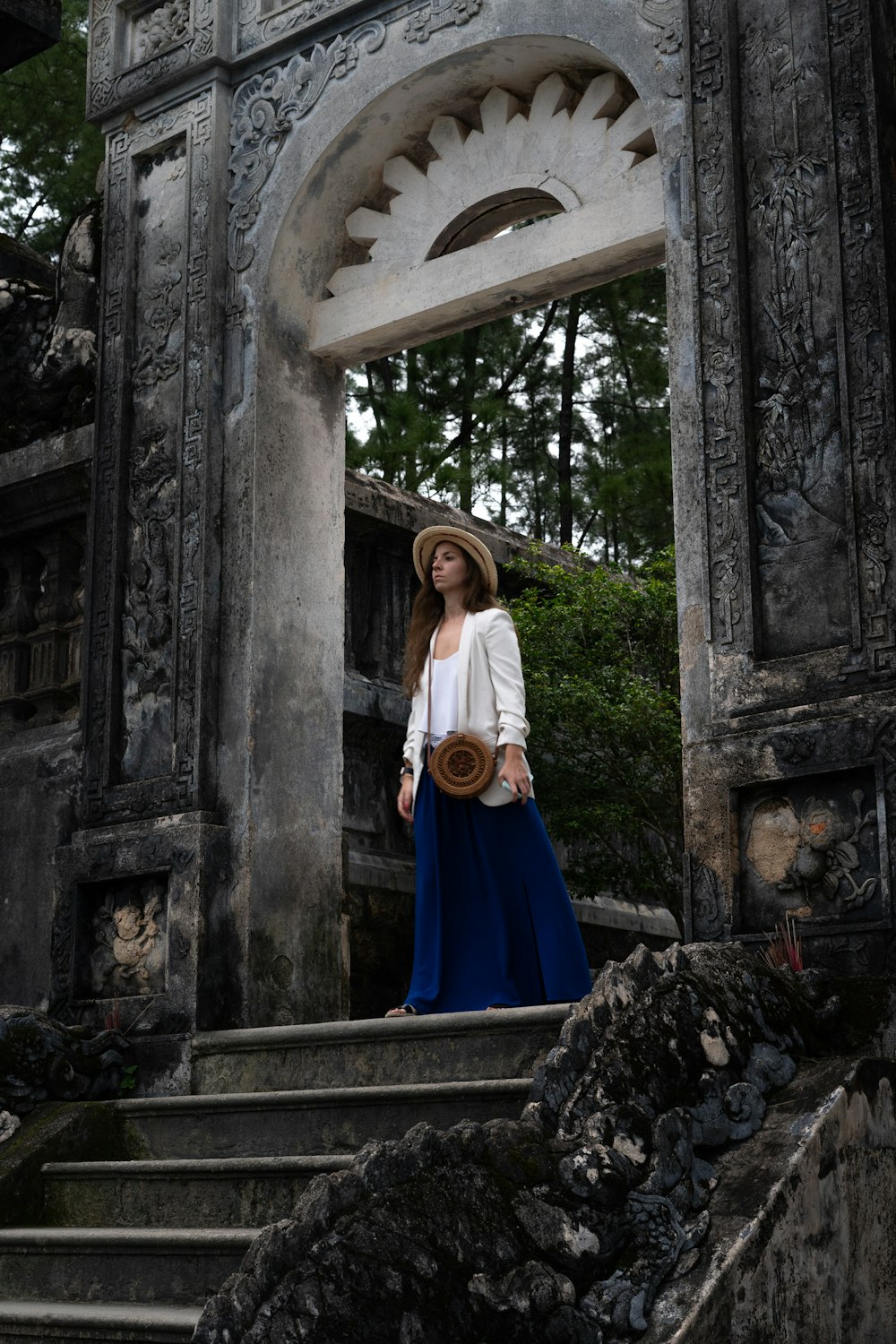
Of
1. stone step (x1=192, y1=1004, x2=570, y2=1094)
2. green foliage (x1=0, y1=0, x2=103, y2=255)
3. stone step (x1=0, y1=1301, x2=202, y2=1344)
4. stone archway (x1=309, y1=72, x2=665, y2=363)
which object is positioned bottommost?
stone step (x1=0, y1=1301, x2=202, y2=1344)

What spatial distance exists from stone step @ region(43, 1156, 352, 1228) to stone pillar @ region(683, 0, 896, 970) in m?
1.61

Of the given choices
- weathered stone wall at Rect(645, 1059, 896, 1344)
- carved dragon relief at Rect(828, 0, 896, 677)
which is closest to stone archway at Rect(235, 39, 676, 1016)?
carved dragon relief at Rect(828, 0, 896, 677)

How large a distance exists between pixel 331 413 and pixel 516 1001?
3206 mm

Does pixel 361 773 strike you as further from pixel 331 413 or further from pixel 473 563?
pixel 473 563

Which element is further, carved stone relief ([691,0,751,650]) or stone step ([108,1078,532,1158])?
carved stone relief ([691,0,751,650])

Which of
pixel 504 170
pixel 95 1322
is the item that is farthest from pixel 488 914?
pixel 504 170

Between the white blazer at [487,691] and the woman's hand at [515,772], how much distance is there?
0.10ft

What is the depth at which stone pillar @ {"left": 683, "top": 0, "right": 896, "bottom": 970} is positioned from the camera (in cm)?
545

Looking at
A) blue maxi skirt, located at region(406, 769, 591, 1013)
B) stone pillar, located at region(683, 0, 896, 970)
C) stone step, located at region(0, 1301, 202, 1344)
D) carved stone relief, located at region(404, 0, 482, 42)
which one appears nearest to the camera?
stone step, located at region(0, 1301, 202, 1344)

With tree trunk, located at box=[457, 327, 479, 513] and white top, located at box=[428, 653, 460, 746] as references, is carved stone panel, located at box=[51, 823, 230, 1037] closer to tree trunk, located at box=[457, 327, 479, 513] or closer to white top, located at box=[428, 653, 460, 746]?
white top, located at box=[428, 653, 460, 746]

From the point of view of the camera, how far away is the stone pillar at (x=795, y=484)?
17.9ft

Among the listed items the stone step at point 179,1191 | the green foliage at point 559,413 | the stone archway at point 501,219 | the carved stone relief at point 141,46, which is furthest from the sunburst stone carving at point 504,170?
the green foliage at point 559,413

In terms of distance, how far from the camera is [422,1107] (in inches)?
201

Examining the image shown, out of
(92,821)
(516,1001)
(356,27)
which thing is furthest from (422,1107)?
(356,27)
